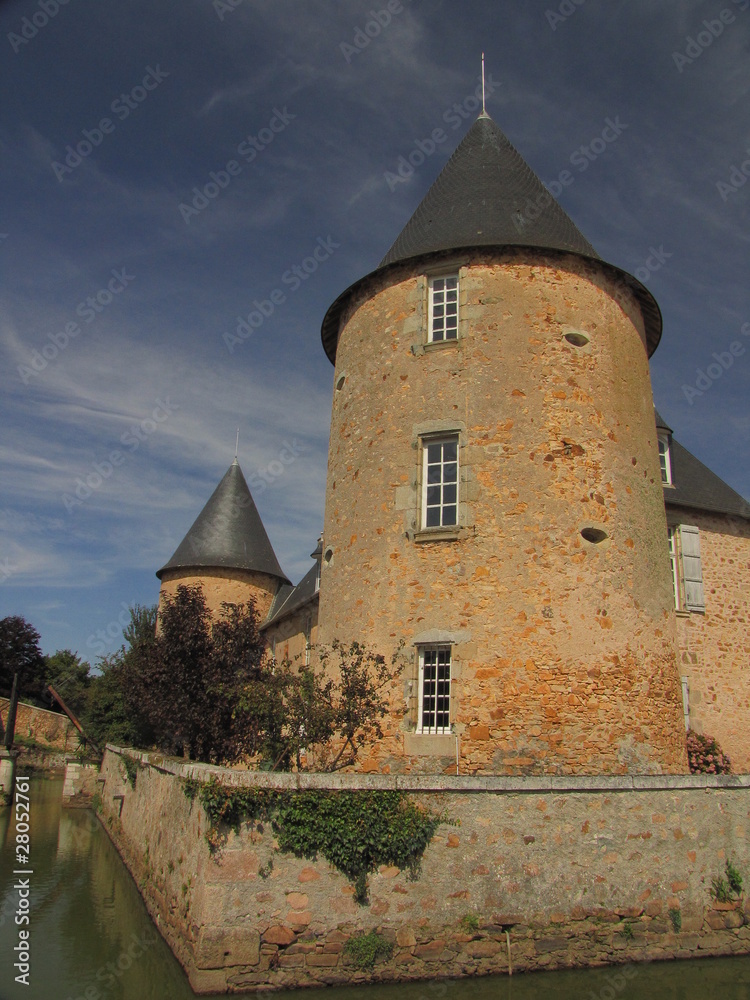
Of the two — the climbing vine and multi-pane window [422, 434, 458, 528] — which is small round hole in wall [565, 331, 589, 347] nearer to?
multi-pane window [422, 434, 458, 528]

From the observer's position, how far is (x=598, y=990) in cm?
713

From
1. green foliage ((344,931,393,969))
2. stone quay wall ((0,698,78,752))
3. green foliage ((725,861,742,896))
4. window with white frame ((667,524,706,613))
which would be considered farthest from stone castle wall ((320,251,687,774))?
stone quay wall ((0,698,78,752))

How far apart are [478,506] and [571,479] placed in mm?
1326

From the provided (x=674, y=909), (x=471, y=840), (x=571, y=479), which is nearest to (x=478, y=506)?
(x=571, y=479)

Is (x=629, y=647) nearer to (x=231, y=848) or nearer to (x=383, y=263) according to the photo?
(x=231, y=848)

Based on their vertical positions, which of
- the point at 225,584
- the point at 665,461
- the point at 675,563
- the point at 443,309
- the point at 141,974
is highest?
the point at 443,309

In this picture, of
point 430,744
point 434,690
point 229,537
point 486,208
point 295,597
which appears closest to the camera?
point 430,744

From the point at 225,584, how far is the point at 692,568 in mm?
15904

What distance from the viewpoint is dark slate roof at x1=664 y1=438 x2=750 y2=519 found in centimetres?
1462

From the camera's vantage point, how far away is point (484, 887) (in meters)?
7.51

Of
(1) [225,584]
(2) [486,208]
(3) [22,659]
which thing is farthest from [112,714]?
(3) [22,659]

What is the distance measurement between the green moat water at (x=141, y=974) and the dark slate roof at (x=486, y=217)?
9.20 metres

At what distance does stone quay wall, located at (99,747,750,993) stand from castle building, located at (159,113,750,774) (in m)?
1.10

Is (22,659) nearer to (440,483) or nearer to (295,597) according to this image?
(295,597)
